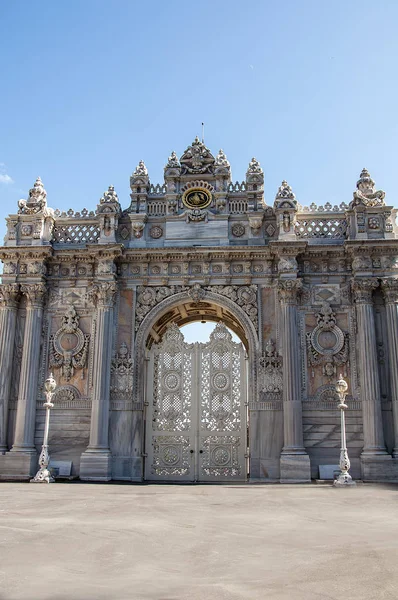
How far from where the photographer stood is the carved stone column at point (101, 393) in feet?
62.6

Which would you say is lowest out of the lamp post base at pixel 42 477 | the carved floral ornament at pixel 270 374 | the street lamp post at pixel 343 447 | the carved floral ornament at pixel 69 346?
the lamp post base at pixel 42 477

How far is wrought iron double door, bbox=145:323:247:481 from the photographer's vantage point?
20047mm

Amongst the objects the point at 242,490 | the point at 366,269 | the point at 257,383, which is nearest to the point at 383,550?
the point at 242,490

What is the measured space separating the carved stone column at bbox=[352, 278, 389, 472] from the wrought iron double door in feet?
13.0

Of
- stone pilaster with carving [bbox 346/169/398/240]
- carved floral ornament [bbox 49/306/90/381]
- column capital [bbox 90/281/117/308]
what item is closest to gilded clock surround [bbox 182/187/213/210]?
column capital [bbox 90/281/117/308]

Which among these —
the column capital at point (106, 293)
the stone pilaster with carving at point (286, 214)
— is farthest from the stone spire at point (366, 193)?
the column capital at point (106, 293)

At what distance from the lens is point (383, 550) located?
7004 mm

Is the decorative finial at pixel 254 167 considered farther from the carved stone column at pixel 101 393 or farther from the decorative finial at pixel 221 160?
the carved stone column at pixel 101 393

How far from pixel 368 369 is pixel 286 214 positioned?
607 cm

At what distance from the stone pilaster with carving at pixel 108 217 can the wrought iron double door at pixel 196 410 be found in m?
4.03

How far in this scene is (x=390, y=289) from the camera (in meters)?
20.1

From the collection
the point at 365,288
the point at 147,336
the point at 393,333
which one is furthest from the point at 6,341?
the point at 393,333

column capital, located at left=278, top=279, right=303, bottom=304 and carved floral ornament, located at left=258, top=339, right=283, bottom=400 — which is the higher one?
column capital, located at left=278, top=279, right=303, bottom=304

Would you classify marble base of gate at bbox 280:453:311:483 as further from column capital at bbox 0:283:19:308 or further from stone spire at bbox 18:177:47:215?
stone spire at bbox 18:177:47:215
